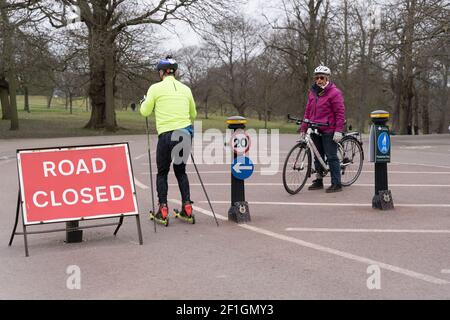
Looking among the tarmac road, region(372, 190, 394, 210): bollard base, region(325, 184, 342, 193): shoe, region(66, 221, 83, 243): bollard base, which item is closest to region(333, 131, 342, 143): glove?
region(325, 184, 342, 193): shoe

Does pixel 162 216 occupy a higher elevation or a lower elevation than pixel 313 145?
lower

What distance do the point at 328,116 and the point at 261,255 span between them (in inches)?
177

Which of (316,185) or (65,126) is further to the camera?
(65,126)

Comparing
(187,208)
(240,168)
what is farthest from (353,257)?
(187,208)

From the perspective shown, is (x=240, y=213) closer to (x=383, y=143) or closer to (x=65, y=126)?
(x=383, y=143)

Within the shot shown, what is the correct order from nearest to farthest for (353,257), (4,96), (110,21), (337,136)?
(353,257) < (337,136) < (110,21) < (4,96)

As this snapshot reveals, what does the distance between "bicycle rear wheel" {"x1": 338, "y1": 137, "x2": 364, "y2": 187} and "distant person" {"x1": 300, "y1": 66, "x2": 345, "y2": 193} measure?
0.60m

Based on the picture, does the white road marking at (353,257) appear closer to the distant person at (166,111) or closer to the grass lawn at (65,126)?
the distant person at (166,111)

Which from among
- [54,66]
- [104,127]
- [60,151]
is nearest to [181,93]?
[60,151]

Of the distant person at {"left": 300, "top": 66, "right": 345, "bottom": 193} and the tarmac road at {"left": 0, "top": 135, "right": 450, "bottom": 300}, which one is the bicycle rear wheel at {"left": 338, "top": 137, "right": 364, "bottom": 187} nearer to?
the distant person at {"left": 300, "top": 66, "right": 345, "bottom": 193}

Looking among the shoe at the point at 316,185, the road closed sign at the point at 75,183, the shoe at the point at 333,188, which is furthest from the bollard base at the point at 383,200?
the road closed sign at the point at 75,183

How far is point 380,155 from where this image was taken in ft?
26.5

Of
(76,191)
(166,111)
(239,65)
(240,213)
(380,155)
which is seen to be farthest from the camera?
(239,65)

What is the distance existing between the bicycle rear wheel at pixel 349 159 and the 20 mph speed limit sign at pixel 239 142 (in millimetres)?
3414
